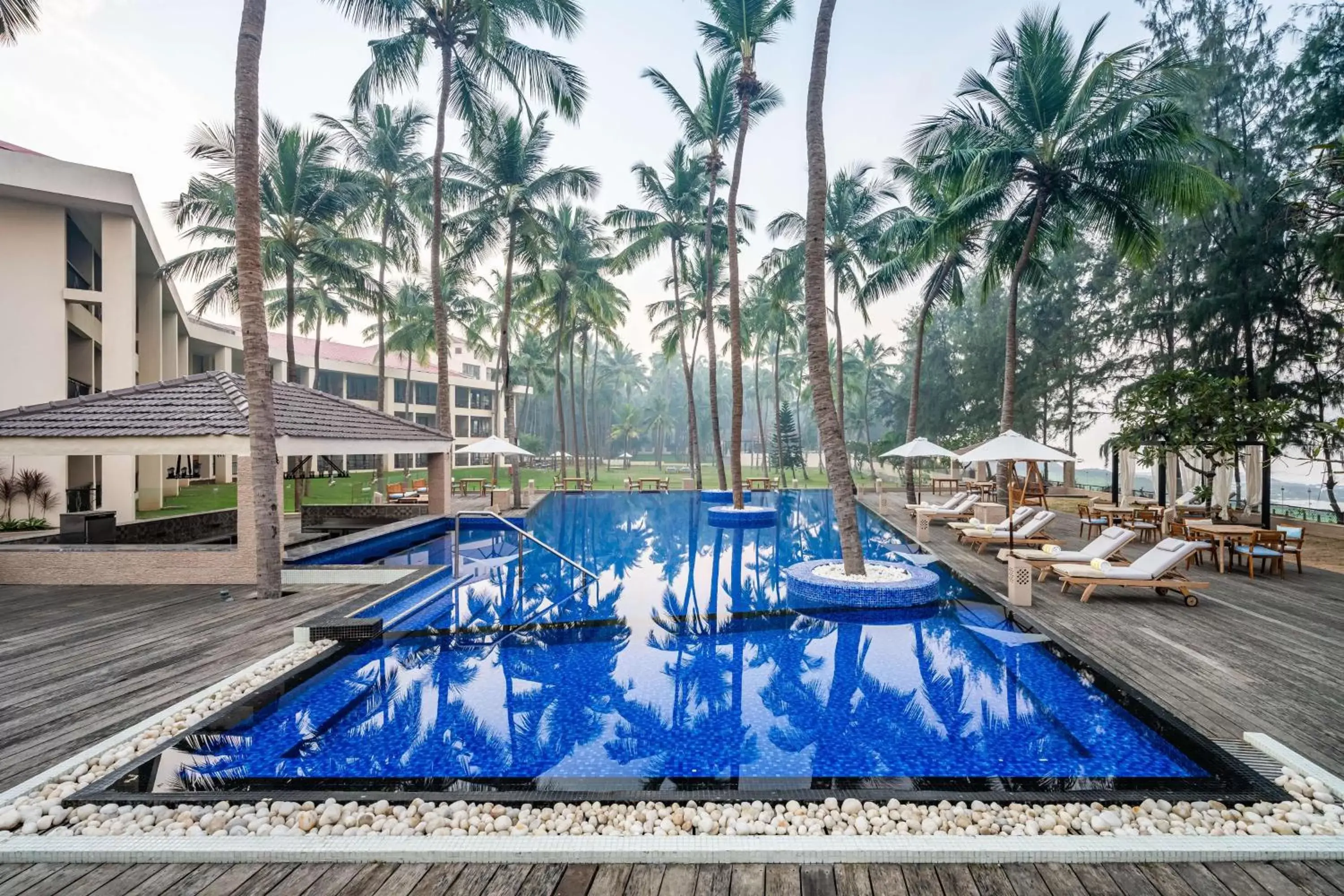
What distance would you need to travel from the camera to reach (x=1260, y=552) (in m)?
9.38

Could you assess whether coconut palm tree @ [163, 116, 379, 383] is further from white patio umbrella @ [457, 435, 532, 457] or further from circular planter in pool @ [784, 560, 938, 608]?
circular planter in pool @ [784, 560, 938, 608]

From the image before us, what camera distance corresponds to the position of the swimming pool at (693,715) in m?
3.88

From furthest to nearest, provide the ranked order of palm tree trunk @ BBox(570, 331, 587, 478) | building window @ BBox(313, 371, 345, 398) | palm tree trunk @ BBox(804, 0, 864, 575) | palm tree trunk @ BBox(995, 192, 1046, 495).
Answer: building window @ BBox(313, 371, 345, 398), palm tree trunk @ BBox(570, 331, 587, 478), palm tree trunk @ BBox(995, 192, 1046, 495), palm tree trunk @ BBox(804, 0, 864, 575)

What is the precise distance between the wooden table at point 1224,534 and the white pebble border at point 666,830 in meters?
8.13

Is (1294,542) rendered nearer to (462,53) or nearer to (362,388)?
(462,53)

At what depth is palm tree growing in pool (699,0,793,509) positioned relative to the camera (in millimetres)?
14430

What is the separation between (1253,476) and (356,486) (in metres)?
31.2

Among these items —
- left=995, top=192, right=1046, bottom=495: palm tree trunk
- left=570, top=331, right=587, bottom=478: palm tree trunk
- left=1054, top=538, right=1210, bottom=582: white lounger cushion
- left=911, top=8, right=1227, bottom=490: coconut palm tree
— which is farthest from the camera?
left=570, top=331, right=587, bottom=478: palm tree trunk

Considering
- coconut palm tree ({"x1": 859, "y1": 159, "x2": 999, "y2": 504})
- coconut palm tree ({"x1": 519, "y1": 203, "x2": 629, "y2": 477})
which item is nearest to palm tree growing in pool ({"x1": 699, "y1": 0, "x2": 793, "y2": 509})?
coconut palm tree ({"x1": 859, "y1": 159, "x2": 999, "y2": 504})

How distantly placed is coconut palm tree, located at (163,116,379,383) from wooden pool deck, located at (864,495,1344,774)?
20.2m

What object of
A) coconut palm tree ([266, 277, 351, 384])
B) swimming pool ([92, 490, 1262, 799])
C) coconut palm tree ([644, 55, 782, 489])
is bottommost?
swimming pool ([92, 490, 1262, 799])

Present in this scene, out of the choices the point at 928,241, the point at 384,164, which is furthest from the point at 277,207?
the point at 928,241

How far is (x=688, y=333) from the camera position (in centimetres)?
3681

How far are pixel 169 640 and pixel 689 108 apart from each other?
1736 centimetres
